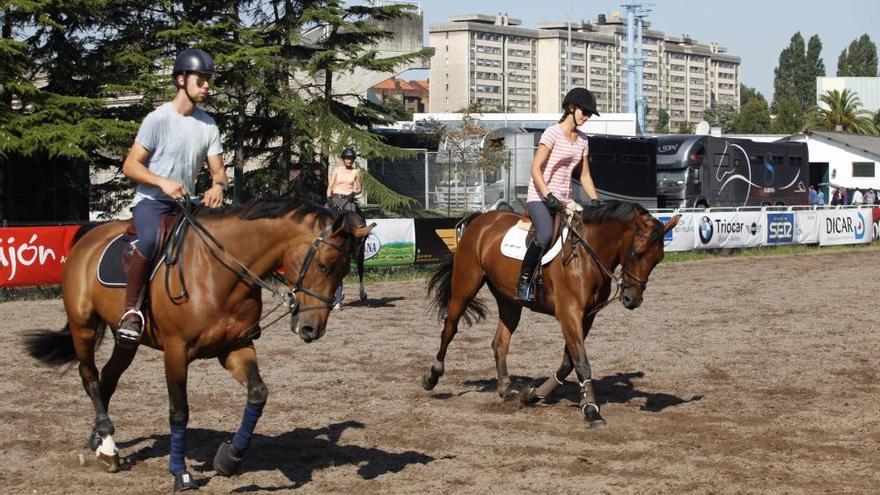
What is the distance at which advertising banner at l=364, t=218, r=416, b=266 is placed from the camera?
75.6 feet

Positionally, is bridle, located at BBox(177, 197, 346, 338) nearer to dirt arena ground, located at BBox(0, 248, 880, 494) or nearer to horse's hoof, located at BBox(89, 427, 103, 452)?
dirt arena ground, located at BBox(0, 248, 880, 494)

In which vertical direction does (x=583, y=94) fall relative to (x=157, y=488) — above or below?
above

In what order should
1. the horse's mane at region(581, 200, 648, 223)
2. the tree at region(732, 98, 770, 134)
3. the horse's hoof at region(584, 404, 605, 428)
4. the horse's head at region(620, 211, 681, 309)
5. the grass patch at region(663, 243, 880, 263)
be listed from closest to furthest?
1. the horse's hoof at region(584, 404, 605, 428)
2. the horse's head at region(620, 211, 681, 309)
3. the horse's mane at region(581, 200, 648, 223)
4. the grass patch at region(663, 243, 880, 263)
5. the tree at region(732, 98, 770, 134)

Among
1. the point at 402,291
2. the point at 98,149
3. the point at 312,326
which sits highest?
the point at 98,149

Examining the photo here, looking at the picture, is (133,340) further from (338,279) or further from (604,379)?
(604,379)

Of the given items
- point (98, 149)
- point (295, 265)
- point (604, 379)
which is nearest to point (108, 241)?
point (295, 265)

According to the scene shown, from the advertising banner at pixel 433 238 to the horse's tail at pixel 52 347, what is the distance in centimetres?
1506

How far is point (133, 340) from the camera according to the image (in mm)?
7449

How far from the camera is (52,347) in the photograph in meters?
8.73

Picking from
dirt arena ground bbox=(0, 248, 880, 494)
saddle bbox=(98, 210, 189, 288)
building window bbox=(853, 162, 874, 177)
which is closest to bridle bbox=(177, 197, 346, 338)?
saddle bbox=(98, 210, 189, 288)

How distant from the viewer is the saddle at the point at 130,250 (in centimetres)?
739

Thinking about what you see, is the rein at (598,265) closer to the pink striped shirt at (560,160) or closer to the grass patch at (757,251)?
the pink striped shirt at (560,160)

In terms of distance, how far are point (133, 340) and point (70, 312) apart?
936 millimetres

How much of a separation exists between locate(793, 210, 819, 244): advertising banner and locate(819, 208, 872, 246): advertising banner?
201 millimetres
